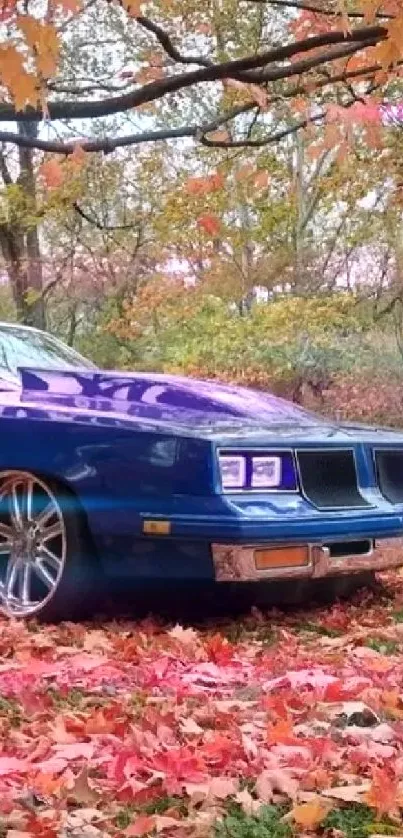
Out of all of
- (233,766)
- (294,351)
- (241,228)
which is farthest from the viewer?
(241,228)

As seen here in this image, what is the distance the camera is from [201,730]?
3262 mm

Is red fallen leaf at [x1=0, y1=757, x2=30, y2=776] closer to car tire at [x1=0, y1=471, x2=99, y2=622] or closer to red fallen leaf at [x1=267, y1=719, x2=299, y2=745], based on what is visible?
red fallen leaf at [x1=267, y1=719, x2=299, y2=745]

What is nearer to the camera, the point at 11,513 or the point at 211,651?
the point at 211,651

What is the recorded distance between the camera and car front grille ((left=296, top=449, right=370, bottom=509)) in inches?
193

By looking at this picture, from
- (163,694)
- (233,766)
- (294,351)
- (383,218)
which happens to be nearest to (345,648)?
(163,694)

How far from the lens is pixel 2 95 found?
18.2 feet

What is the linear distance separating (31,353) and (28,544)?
54.0 inches

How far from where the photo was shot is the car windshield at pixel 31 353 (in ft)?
19.3

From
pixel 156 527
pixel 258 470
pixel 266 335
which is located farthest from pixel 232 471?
pixel 266 335

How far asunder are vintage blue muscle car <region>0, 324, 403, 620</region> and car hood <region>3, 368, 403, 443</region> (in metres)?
0.01

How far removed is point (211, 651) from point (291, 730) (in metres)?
1.13

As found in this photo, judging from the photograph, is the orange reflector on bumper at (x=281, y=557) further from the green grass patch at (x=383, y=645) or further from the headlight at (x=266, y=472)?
the green grass patch at (x=383, y=645)

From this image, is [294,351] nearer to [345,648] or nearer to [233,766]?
[345,648]

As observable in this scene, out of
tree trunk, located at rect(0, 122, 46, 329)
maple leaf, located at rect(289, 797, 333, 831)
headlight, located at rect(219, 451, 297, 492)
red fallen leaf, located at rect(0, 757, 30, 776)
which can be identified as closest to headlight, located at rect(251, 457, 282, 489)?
headlight, located at rect(219, 451, 297, 492)
